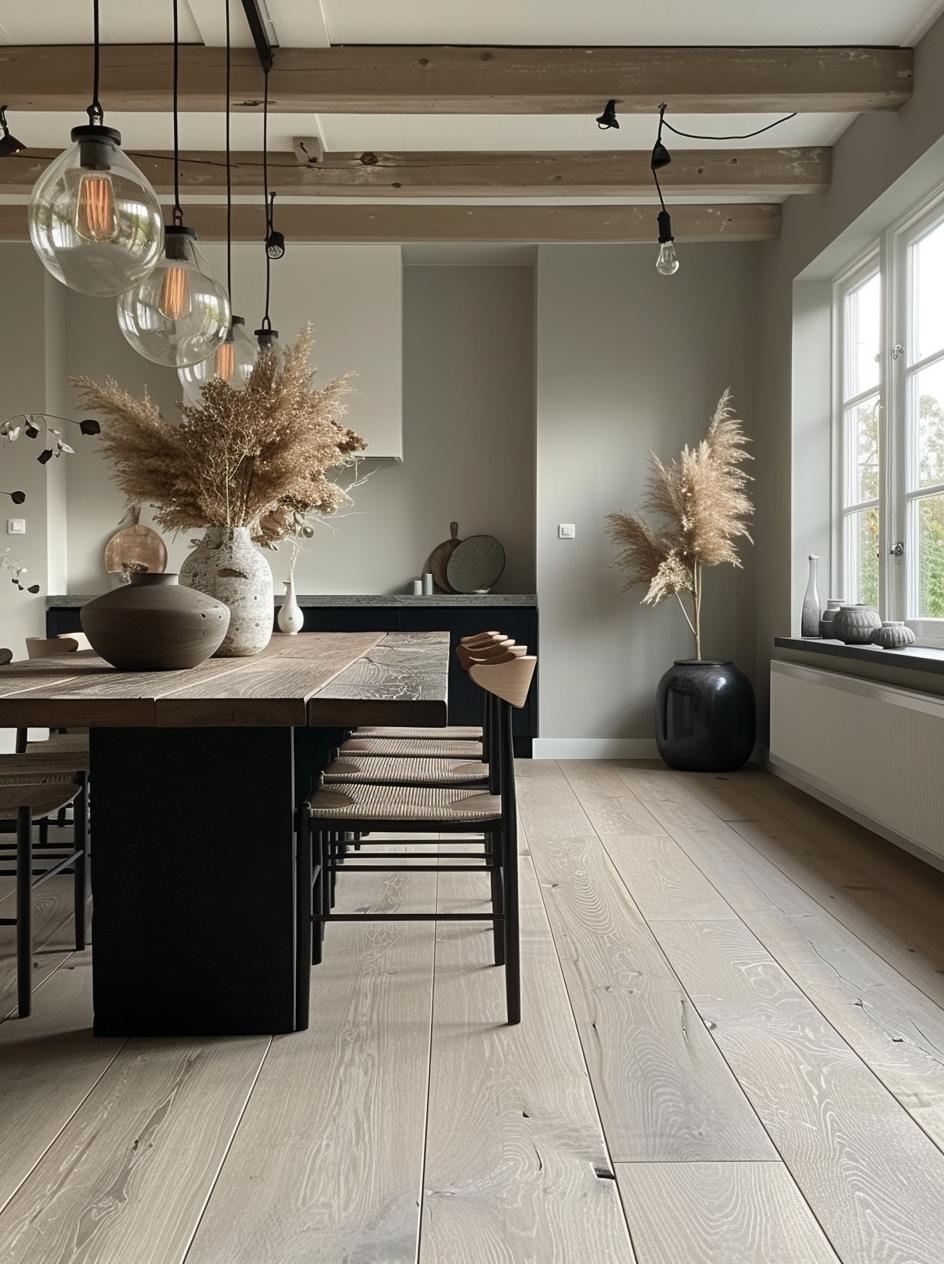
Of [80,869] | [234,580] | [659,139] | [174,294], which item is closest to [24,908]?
[80,869]

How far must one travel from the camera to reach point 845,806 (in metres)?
4.37

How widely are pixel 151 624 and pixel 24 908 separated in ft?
2.14

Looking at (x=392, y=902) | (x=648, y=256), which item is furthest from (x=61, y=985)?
(x=648, y=256)

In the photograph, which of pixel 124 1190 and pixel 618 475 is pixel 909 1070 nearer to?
pixel 124 1190

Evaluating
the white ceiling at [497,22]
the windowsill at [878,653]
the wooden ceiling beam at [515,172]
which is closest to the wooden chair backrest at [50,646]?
the white ceiling at [497,22]

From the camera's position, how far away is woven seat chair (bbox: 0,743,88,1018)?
7.10 feet

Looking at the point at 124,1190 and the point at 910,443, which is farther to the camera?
the point at 910,443

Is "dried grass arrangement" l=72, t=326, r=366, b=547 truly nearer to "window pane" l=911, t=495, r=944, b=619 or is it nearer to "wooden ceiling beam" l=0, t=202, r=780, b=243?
"window pane" l=911, t=495, r=944, b=619

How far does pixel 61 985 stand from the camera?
94.2 inches

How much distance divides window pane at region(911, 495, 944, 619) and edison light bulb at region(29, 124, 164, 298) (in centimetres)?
324

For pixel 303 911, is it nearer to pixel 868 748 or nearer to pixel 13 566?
pixel 868 748

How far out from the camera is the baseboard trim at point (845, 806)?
3.55 meters

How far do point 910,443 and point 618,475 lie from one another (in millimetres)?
1952

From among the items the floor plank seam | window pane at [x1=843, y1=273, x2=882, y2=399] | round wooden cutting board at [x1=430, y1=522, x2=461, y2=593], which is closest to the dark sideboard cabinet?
round wooden cutting board at [x1=430, y1=522, x2=461, y2=593]
